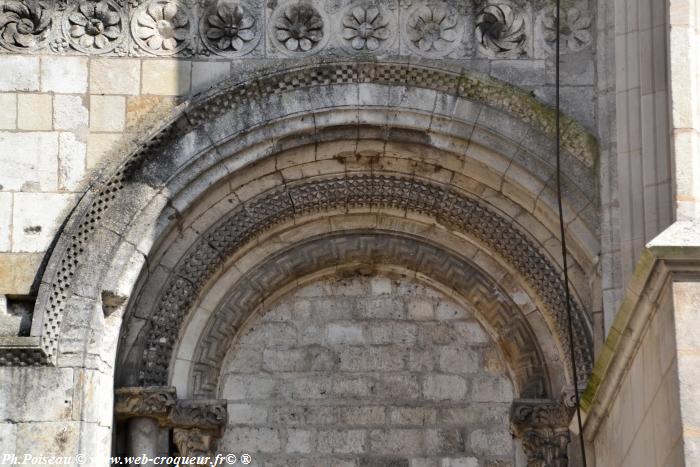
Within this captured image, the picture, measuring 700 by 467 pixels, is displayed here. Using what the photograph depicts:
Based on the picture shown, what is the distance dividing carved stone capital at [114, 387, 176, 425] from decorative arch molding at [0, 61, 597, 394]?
68 cm

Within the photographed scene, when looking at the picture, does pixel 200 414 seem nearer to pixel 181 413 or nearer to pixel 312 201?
pixel 181 413

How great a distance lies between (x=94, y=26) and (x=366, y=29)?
2.04 meters

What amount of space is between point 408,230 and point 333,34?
65.4 inches

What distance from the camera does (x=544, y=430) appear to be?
13.5 metres

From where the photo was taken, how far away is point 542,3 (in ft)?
44.9

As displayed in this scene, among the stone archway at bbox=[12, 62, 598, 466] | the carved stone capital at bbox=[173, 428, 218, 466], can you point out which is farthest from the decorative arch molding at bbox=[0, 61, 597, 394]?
the carved stone capital at bbox=[173, 428, 218, 466]

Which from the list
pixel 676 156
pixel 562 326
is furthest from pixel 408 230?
pixel 676 156

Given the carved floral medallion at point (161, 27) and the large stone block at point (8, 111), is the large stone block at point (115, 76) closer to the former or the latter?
the carved floral medallion at point (161, 27)

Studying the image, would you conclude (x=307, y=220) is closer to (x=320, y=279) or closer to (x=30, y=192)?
(x=320, y=279)

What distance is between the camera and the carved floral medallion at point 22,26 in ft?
44.4

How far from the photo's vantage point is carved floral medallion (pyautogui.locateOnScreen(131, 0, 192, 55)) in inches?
536

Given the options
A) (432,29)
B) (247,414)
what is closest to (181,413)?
(247,414)

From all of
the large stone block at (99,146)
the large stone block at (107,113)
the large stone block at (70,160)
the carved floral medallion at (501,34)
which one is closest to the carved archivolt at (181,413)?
the large stone block at (70,160)

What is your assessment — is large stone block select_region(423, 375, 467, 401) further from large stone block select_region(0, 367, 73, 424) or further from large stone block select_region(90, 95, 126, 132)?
large stone block select_region(90, 95, 126, 132)
